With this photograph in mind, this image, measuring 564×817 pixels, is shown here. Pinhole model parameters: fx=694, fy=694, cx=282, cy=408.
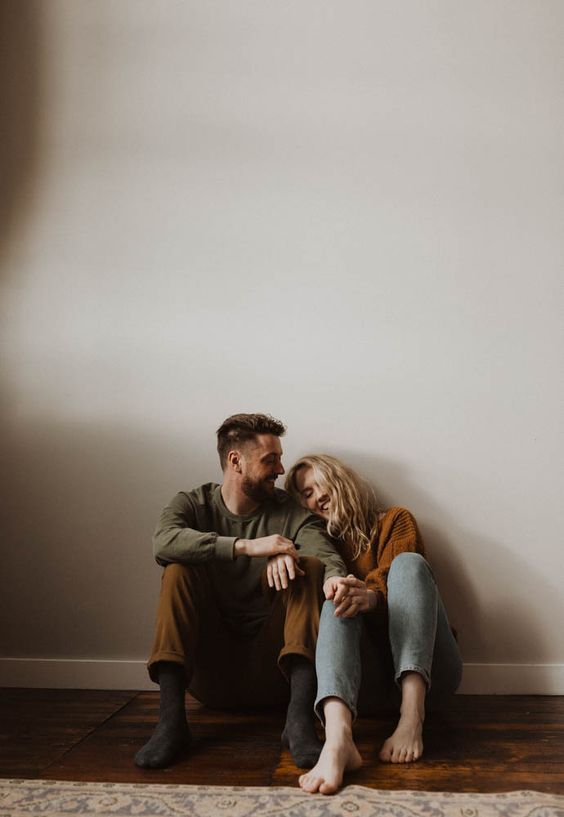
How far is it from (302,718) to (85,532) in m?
1.10

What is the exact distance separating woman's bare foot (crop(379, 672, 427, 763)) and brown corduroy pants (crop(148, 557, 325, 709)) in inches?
9.5

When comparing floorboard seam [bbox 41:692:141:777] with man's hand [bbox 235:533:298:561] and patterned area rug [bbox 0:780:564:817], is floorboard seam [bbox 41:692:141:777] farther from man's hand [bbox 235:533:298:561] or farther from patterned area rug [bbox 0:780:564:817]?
man's hand [bbox 235:533:298:561]

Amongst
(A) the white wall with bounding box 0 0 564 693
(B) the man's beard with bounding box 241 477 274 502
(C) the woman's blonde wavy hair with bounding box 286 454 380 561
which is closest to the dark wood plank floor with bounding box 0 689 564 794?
(A) the white wall with bounding box 0 0 564 693

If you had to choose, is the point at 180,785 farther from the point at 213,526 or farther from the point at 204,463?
the point at 204,463

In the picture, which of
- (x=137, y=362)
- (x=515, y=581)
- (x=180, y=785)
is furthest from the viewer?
(x=137, y=362)

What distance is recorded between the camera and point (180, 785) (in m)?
1.41

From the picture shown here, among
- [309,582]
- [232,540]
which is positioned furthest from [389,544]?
[232,540]

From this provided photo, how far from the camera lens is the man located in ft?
5.35

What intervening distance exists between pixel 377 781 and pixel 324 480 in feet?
2.94

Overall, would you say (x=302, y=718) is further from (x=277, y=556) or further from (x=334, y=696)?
(x=277, y=556)

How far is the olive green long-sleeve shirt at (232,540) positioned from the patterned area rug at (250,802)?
57cm

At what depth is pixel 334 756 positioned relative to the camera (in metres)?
1.41

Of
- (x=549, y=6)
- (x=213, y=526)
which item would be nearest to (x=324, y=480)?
(x=213, y=526)

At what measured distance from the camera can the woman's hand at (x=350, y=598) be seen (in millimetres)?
1646
